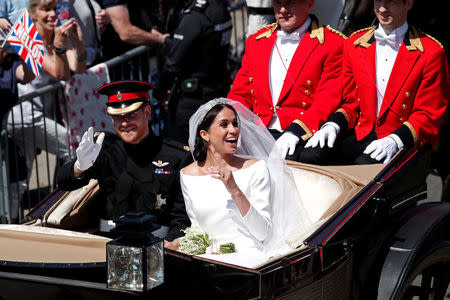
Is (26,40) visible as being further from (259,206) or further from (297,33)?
(259,206)

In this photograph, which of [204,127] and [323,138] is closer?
[204,127]

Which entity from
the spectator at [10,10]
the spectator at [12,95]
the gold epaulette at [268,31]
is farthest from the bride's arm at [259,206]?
the spectator at [10,10]

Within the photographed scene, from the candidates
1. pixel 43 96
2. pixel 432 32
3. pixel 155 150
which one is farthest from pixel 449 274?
pixel 43 96

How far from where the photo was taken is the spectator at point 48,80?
6387mm

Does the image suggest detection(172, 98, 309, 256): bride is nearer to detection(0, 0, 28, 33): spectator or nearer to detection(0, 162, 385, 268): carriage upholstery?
detection(0, 162, 385, 268): carriage upholstery

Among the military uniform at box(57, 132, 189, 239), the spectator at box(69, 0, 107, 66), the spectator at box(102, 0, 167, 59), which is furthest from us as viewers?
the spectator at box(102, 0, 167, 59)

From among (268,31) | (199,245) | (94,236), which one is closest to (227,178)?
(199,245)

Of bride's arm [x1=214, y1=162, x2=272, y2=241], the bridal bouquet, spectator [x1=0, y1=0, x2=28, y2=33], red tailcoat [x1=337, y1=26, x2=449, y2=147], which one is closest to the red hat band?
bride's arm [x1=214, y1=162, x2=272, y2=241]

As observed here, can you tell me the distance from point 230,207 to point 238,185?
0.78 ft

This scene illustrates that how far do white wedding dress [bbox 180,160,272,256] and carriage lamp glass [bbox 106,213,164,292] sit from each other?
109 centimetres

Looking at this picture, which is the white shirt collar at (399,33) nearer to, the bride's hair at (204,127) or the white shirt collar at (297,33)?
the white shirt collar at (297,33)

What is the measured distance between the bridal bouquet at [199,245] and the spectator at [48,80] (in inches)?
101

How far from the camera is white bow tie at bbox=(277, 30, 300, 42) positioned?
5.49 m

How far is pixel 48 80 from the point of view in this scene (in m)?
6.73
